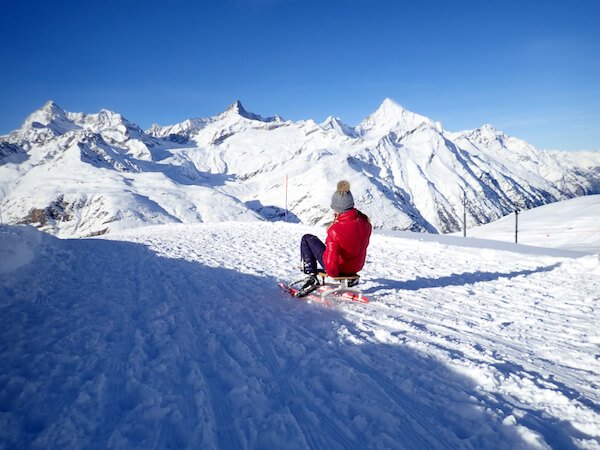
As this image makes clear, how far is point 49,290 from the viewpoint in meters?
7.32

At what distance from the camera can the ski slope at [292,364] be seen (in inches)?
120

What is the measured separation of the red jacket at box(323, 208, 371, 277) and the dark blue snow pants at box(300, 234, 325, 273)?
0.38 meters

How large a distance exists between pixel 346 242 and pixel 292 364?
2.89 metres

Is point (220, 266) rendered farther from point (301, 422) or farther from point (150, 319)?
point (301, 422)

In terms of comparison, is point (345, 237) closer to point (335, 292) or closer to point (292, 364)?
point (335, 292)

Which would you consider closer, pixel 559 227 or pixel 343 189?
pixel 343 189

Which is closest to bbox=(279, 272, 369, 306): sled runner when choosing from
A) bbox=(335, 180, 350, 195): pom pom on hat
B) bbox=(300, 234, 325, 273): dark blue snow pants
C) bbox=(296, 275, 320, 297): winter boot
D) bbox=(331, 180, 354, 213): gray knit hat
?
bbox=(296, 275, 320, 297): winter boot

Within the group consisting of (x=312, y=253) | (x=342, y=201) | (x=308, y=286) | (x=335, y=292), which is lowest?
(x=335, y=292)

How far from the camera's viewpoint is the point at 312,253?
7359 millimetres

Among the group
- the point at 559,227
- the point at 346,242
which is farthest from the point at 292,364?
the point at 559,227

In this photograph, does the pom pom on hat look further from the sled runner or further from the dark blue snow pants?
the sled runner

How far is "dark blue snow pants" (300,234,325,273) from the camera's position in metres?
7.19

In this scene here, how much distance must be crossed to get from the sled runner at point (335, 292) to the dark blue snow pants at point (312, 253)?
0.25 m

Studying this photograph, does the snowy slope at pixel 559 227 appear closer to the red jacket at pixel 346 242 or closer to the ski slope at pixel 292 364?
the ski slope at pixel 292 364
